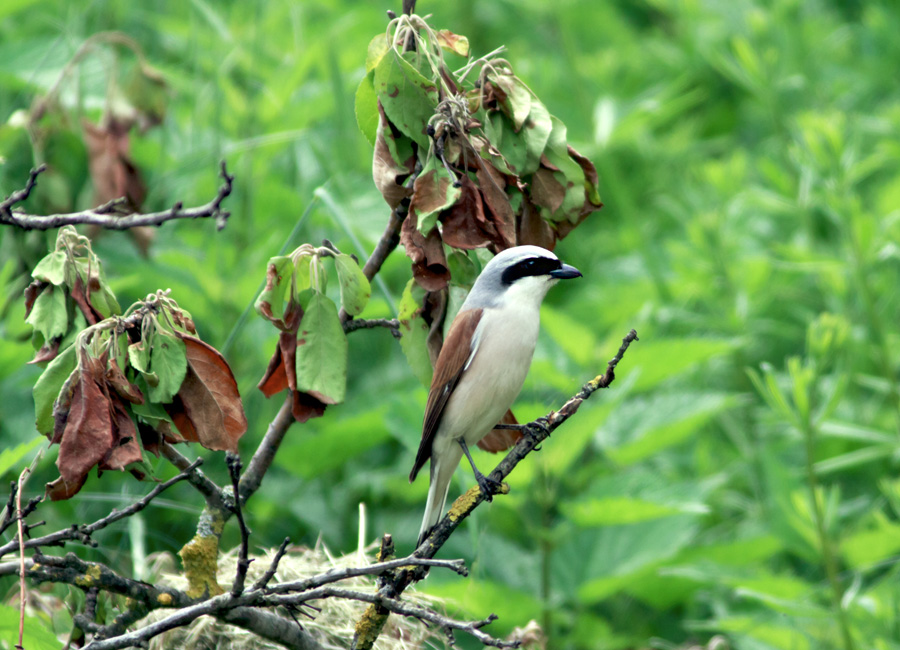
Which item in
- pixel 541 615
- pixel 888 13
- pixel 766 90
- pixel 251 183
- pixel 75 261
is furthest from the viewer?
pixel 888 13

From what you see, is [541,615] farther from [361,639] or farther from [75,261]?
[75,261]

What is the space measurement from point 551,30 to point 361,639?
6.26m

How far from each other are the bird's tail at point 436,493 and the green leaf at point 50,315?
1063 mm

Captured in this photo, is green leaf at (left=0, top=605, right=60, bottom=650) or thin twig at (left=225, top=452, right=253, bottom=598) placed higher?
thin twig at (left=225, top=452, right=253, bottom=598)

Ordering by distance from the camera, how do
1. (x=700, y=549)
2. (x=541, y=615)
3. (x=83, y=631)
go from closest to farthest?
(x=83, y=631)
(x=541, y=615)
(x=700, y=549)

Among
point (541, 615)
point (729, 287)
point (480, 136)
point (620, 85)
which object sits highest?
point (620, 85)

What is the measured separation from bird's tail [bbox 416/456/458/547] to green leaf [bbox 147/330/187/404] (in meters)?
0.87

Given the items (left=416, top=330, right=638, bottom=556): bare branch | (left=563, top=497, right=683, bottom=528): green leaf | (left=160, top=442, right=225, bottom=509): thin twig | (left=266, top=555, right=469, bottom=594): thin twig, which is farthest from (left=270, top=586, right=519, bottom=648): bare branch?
(left=563, top=497, right=683, bottom=528): green leaf

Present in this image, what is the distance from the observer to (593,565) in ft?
12.7

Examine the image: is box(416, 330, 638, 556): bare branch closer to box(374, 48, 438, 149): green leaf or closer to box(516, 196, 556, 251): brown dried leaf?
box(516, 196, 556, 251): brown dried leaf

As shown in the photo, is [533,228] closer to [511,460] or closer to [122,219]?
[511,460]

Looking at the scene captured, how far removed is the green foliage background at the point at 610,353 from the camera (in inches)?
138

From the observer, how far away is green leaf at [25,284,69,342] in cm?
192

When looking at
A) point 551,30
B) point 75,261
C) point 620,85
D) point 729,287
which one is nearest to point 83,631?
point 75,261
